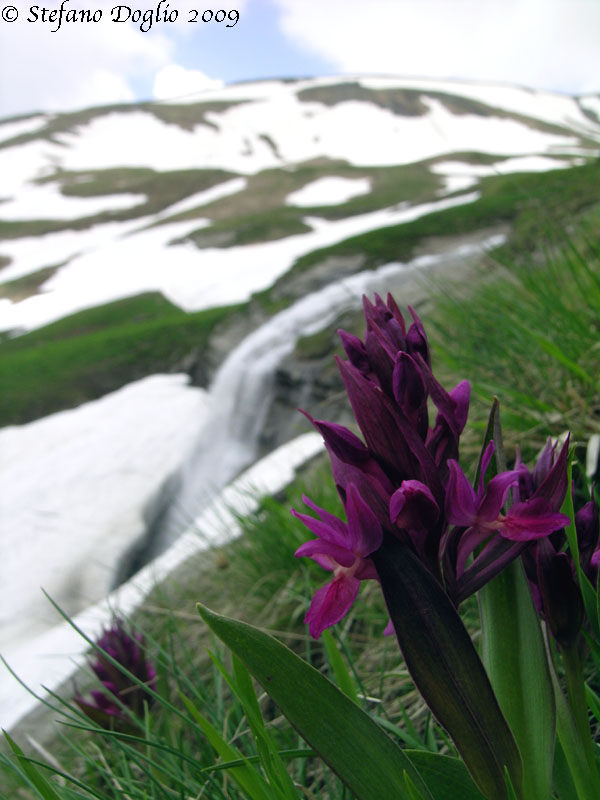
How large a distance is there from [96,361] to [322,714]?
17.4 m

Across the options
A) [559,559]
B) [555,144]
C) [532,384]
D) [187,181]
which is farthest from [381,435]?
[555,144]

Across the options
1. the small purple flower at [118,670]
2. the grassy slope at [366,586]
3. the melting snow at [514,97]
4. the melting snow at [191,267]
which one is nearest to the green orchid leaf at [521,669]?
the grassy slope at [366,586]

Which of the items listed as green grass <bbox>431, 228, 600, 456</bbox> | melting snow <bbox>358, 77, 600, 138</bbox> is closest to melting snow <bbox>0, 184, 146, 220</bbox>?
green grass <bbox>431, 228, 600, 456</bbox>

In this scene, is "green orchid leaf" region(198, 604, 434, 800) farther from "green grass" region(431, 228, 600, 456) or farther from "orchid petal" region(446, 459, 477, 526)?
"green grass" region(431, 228, 600, 456)

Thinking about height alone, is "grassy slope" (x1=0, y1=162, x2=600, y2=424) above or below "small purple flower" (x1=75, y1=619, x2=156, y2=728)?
above

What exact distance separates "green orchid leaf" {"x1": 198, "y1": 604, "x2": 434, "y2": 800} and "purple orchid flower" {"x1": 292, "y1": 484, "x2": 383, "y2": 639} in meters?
0.06

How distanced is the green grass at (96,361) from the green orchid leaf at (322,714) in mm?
14365

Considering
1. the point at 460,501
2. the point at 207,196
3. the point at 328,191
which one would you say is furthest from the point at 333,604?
the point at 207,196

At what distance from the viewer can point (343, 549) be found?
2.45ft

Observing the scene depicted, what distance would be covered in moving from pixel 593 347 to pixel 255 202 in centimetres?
4133

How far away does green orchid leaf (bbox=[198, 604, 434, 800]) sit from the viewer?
0.73m

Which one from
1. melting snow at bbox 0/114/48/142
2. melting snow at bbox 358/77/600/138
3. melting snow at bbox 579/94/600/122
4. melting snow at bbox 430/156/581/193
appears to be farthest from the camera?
melting snow at bbox 579/94/600/122

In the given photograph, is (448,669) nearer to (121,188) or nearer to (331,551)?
(331,551)

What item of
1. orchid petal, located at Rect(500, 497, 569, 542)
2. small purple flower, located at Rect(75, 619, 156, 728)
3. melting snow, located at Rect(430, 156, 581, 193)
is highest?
melting snow, located at Rect(430, 156, 581, 193)
